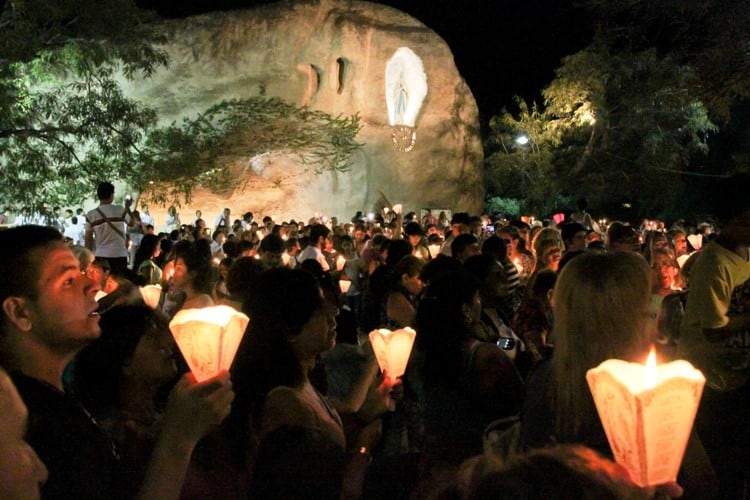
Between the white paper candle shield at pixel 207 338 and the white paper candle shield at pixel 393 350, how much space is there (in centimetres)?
149

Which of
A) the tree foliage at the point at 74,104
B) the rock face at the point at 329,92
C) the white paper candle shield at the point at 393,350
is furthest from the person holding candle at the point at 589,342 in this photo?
the rock face at the point at 329,92

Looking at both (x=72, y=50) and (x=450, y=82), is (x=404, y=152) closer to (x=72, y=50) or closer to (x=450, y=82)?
(x=450, y=82)

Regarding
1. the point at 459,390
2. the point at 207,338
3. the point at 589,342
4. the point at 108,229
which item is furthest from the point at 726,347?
the point at 108,229

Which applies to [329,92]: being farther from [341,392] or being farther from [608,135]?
[341,392]

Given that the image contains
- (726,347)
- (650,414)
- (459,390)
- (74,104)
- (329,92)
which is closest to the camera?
(650,414)

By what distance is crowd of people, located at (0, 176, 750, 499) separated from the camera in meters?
1.86

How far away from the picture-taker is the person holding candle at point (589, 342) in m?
2.44

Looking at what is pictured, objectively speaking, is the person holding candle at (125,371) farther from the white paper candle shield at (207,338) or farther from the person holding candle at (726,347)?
the person holding candle at (726,347)

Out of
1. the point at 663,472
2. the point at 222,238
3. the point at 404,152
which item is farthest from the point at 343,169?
the point at 663,472

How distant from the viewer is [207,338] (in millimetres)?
2250

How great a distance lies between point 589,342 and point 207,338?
1180 millimetres

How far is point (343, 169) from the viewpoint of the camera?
84.9 feet

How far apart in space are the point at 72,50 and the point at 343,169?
52.2ft

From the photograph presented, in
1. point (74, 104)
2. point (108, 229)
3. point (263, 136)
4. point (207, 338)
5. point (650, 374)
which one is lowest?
point (108, 229)
